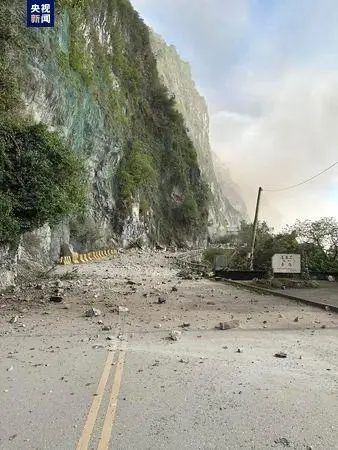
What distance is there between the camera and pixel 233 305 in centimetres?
1391

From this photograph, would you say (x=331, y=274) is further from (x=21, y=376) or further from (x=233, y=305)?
(x=21, y=376)

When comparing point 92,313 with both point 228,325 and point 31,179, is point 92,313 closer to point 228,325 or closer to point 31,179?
point 228,325

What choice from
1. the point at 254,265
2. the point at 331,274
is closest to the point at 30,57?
the point at 254,265

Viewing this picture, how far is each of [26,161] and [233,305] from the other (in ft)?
28.7

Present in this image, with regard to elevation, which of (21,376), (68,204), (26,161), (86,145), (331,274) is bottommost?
(21,376)

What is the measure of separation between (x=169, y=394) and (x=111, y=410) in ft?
2.70

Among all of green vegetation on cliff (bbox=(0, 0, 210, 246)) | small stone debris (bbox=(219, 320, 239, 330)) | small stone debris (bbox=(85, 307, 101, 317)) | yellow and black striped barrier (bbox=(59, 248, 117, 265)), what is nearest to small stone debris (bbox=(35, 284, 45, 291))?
green vegetation on cliff (bbox=(0, 0, 210, 246))

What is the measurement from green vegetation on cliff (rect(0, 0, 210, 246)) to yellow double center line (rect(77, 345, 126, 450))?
32.2ft

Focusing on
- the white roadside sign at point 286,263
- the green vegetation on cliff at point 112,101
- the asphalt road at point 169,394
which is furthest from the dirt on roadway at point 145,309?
the white roadside sign at point 286,263

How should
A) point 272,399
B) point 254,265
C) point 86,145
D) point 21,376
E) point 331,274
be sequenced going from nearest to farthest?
point 272,399, point 21,376, point 331,274, point 254,265, point 86,145

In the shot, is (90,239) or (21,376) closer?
(21,376)

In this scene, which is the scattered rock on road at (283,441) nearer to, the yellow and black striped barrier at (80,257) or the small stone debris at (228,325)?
the small stone debris at (228,325)

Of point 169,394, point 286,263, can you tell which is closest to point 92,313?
point 169,394

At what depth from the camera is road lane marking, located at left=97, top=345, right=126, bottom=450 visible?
4.22m
